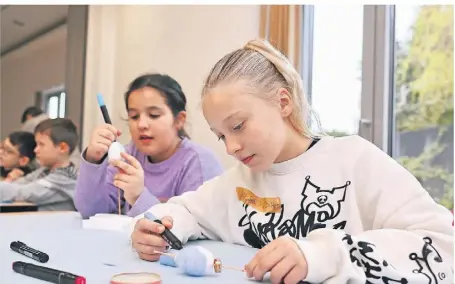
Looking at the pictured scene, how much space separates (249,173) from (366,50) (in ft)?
4.94

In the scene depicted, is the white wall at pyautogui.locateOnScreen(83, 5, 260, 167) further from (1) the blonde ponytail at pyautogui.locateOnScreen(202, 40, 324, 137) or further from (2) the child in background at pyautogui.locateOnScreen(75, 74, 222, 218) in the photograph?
(1) the blonde ponytail at pyautogui.locateOnScreen(202, 40, 324, 137)

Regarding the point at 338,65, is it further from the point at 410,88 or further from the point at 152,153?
the point at 152,153

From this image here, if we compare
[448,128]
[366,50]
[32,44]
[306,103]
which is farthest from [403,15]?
[32,44]

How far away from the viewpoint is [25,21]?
18.4ft

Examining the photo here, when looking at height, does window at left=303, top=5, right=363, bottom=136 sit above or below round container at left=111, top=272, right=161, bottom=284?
above

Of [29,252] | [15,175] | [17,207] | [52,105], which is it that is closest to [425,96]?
[17,207]

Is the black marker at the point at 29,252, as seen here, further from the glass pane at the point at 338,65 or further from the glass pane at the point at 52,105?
the glass pane at the point at 52,105

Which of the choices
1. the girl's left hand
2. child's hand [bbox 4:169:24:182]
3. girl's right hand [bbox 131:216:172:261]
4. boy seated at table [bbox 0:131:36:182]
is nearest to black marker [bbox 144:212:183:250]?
girl's right hand [bbox 131:216:172:261]

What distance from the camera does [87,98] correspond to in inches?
159

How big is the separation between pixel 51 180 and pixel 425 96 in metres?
1.64

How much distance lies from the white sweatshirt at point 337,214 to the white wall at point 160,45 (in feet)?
4.46

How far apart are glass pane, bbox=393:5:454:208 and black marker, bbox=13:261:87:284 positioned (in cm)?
179

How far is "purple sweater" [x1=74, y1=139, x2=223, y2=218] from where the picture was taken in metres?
1.36

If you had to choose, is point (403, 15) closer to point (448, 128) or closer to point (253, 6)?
point (448, 128)
